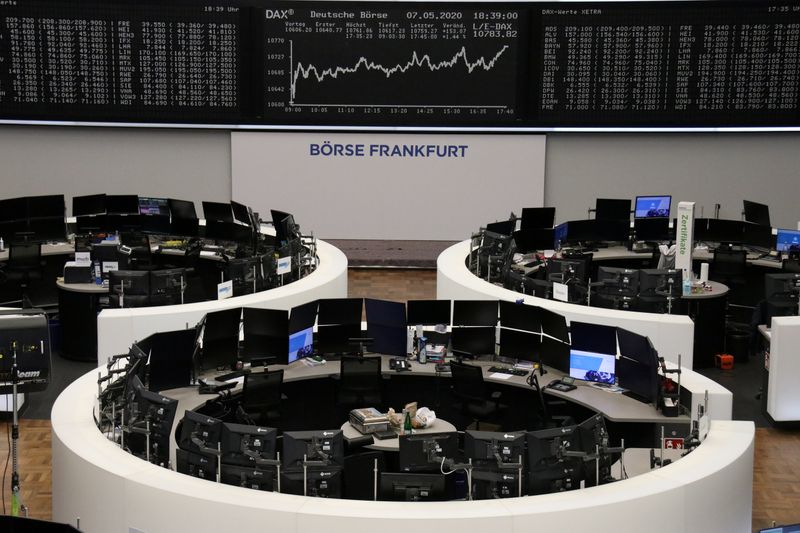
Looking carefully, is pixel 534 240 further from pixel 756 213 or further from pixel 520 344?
pixel 520 344

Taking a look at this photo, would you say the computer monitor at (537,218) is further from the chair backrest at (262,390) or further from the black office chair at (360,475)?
the black office chair at (360,475)

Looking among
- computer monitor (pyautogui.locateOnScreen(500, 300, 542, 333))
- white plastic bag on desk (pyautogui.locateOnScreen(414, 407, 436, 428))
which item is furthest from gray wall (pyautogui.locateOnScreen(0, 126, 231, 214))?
white plastic bag on desk (pyautogui.locateOnScreen(414, 407, 436, 428))

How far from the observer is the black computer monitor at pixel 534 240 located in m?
13.5

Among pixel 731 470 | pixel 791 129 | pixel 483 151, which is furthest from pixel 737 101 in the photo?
pixel 731 470

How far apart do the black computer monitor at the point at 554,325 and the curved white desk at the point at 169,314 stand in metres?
2.57

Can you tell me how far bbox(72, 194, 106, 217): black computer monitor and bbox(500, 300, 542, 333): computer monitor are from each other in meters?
6.21

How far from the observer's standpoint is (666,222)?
14141mm

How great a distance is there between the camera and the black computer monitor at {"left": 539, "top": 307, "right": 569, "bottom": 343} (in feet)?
30.6

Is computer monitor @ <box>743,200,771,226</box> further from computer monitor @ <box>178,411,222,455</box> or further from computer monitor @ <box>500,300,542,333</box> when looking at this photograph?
computer monitor @ <box>178,411,222,455</box>

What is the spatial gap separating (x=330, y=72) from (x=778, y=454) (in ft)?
26.6

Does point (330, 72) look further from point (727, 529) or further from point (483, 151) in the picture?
point (727, 529)

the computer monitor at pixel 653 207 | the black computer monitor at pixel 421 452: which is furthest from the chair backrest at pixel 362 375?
the computer monitor at pixel 653 207

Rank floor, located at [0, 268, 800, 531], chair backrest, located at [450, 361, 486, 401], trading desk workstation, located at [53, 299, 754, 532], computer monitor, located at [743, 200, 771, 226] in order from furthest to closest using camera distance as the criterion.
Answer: computer monitor, located at [743, 200, 771, 226] → chair backrest, located at [450, 361, 486, 401] → floor, located at [0, 268, 800, 531] → trading desk workstation, located at [53, 299, 754, 532]

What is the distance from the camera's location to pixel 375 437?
8.29m
